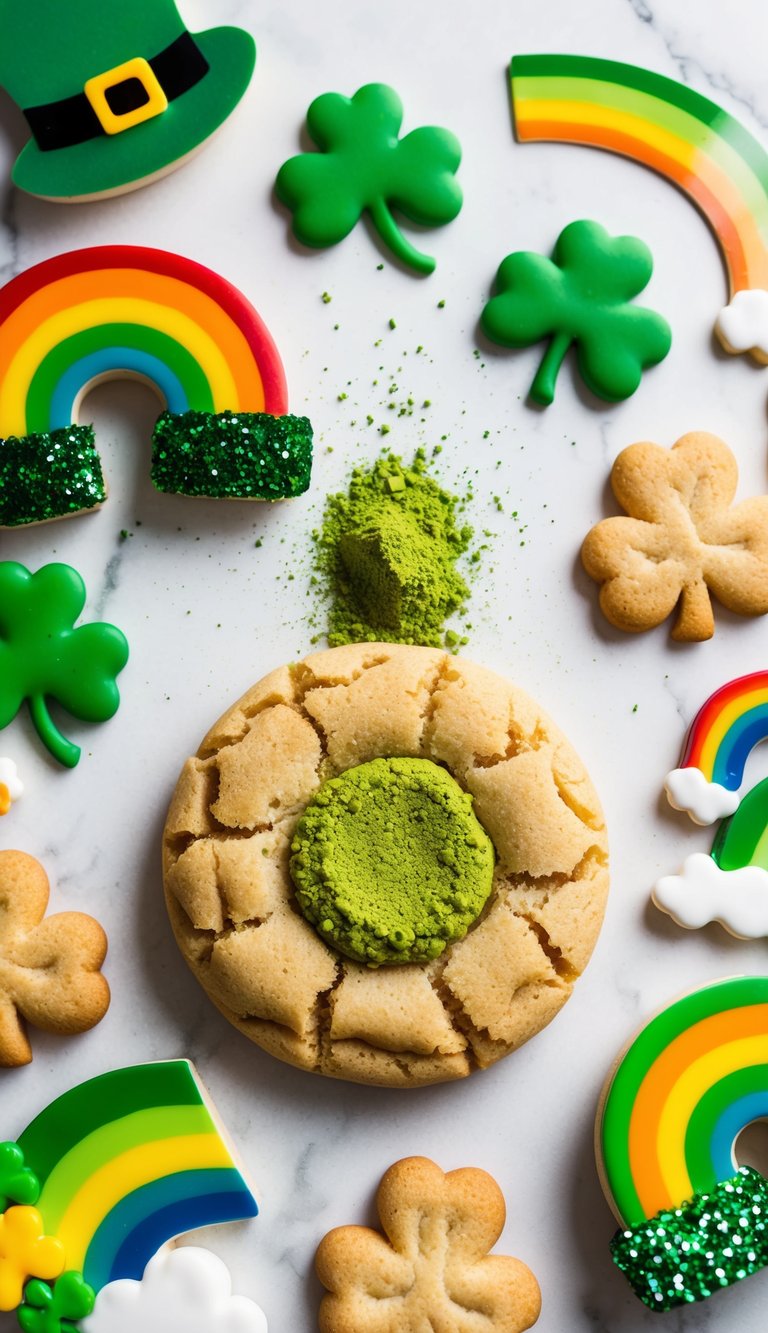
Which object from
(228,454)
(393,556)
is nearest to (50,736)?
(228,454)

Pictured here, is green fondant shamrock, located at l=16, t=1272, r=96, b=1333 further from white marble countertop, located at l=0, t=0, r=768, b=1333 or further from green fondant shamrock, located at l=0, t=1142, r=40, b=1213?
white marble countertop, located at l=0, t=0, r=768, b=1333

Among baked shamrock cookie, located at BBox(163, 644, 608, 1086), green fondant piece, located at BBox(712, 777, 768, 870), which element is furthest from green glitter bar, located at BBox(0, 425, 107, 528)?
green fondant piece, located at BBox(712, 777, 768, 870)

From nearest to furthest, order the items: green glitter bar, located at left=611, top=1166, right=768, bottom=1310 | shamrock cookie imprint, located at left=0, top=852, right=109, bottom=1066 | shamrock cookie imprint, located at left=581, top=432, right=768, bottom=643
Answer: green glitter bar, located at left=611, top=1166, right=768, bottom=1310 → shamrock cookie imprint, located at left=0, top=852, right=109, bottom=1066 → shamrock cookie imprint, located at left=581, top=432, right=768, bottom=643

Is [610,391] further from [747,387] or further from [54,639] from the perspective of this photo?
[54,639]

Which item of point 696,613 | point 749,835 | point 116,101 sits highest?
point 116,101

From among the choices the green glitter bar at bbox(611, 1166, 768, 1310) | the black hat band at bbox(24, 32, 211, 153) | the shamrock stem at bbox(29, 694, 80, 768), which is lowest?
the shamrock stem at bbox(29, 694, 80, 768)

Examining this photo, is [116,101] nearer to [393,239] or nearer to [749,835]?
[393,239]

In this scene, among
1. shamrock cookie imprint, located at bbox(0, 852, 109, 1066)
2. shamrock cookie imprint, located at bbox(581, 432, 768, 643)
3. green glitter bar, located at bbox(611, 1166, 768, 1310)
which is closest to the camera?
green glitter bar, located at bbox(611, 1166, 768, 1310)

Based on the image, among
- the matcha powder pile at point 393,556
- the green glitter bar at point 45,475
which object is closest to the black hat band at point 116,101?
the green glitter bar at point 45,475
